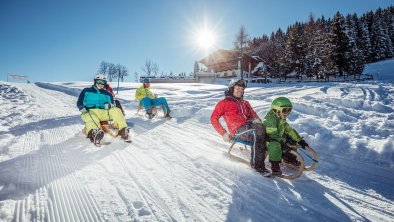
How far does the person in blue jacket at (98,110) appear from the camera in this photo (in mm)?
5281

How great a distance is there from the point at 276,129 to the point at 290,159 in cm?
61

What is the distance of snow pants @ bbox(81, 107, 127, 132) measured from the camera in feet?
17.4

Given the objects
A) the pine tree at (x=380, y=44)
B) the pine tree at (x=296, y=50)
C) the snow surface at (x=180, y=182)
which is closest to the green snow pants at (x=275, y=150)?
the snow surface at (x=180, y=182)

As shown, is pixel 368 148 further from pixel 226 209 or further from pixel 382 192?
pixel 226 209

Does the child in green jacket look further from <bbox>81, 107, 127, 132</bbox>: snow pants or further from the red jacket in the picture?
<bbox>81, 107, 127, 132</bbox>: snow pants

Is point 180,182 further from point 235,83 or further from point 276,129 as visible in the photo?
point 235,83

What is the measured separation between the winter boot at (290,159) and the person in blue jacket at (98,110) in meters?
3.21

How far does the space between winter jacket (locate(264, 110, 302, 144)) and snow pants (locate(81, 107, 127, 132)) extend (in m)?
3.15

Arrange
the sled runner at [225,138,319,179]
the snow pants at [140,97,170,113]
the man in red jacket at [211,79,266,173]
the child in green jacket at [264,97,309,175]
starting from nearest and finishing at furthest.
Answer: the sled runner at [225,138,319,179]
the child in green jacket at [264,97,309,175]
the man in red jacket at [211,79,266,173]
the snow pants at [140,97,170,113]

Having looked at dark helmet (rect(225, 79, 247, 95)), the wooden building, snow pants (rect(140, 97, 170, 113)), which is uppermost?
Answer: the wooden building

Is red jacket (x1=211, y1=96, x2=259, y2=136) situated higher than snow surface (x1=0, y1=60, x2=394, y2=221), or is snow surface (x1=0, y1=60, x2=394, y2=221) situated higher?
red jacket (x1=211, y1=96, x2=259, y2=136)

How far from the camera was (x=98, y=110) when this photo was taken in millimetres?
5648

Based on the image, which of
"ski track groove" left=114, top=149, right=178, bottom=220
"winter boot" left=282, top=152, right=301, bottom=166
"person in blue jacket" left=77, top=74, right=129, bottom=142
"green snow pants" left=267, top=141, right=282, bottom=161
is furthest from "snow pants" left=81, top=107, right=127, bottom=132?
"winter boot" left=282, top=152, right=301, bottom=166

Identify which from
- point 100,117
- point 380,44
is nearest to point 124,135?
point 100,117
